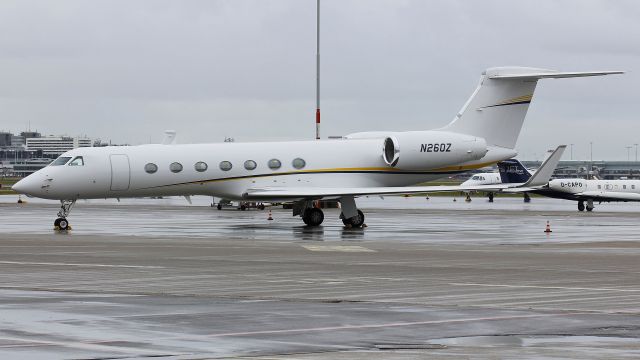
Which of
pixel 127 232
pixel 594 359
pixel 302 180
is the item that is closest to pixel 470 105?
pixel 302 180

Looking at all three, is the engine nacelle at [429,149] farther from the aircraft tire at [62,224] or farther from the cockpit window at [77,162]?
the aircraft tire at [62,224]

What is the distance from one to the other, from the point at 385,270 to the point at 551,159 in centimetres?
2130

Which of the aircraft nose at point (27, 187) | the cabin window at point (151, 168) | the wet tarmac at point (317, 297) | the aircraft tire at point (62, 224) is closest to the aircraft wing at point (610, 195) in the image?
the cabin window at point (151, 168)

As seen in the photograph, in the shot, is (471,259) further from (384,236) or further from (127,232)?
(127,232)

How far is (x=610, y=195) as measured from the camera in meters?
73.3

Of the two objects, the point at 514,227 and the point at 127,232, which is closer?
→ the point at 127,232

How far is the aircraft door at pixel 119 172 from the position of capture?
128ft

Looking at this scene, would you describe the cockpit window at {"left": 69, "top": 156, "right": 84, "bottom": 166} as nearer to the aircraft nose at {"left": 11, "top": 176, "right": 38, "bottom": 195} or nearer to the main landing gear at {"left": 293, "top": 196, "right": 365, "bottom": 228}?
the aircraft nose at {"left": 11, "top": 176, "right": 38, "bottom": 195}

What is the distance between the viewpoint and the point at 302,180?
41.5 meters

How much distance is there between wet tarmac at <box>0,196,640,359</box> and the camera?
11336 mm

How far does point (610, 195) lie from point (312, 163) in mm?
37192

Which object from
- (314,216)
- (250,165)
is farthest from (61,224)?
(314,216)

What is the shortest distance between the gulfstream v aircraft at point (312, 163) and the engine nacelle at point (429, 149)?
4cm

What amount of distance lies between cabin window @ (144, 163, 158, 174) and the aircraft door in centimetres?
67
